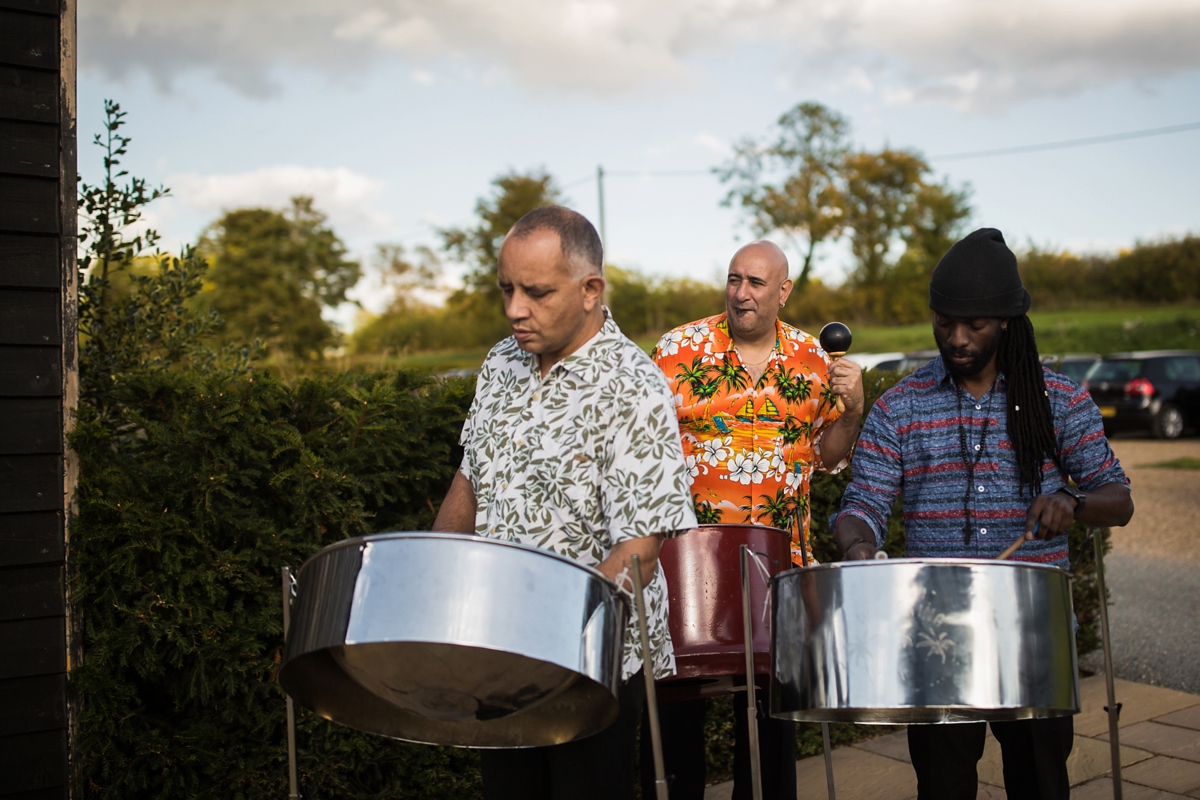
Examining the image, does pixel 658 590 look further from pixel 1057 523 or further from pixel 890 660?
pixel 1057 523

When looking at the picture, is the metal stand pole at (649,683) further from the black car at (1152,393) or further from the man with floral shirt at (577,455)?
the black car at (1152,393)

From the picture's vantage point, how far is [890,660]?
60.4 inches

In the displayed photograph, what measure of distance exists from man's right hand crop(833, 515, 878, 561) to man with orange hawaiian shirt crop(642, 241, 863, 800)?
32 centimetres

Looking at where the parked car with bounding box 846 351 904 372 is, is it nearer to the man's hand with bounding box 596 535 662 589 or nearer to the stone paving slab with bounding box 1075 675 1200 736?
the stone paving slab with bounding box 1075 675 1200 736

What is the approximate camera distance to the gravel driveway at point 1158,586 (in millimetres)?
4070

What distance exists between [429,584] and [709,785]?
6.46 ft

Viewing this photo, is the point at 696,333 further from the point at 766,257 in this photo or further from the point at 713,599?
the point at 713,599

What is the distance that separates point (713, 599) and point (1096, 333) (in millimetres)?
23319

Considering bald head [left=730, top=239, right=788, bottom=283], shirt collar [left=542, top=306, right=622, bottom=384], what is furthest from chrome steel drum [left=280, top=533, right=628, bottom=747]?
bald head [left=730, top=239, right=788, bottom=283]

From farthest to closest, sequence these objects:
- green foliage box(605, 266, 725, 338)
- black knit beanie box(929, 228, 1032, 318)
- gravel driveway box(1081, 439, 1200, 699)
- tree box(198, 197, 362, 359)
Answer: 1. green foliage box(605, 266, 725, 338)
2. tree box(198, 197, 362, 359)
3. gravel driveway box(1081, 439, 1200, 699)
4. black knit beanie box(929, 228, 1032, 318)

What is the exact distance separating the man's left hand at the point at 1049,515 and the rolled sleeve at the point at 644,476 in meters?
0.65

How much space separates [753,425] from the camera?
7.61 ft

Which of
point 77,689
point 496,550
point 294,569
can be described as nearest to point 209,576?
point 294,569

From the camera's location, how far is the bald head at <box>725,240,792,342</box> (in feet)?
7.81
